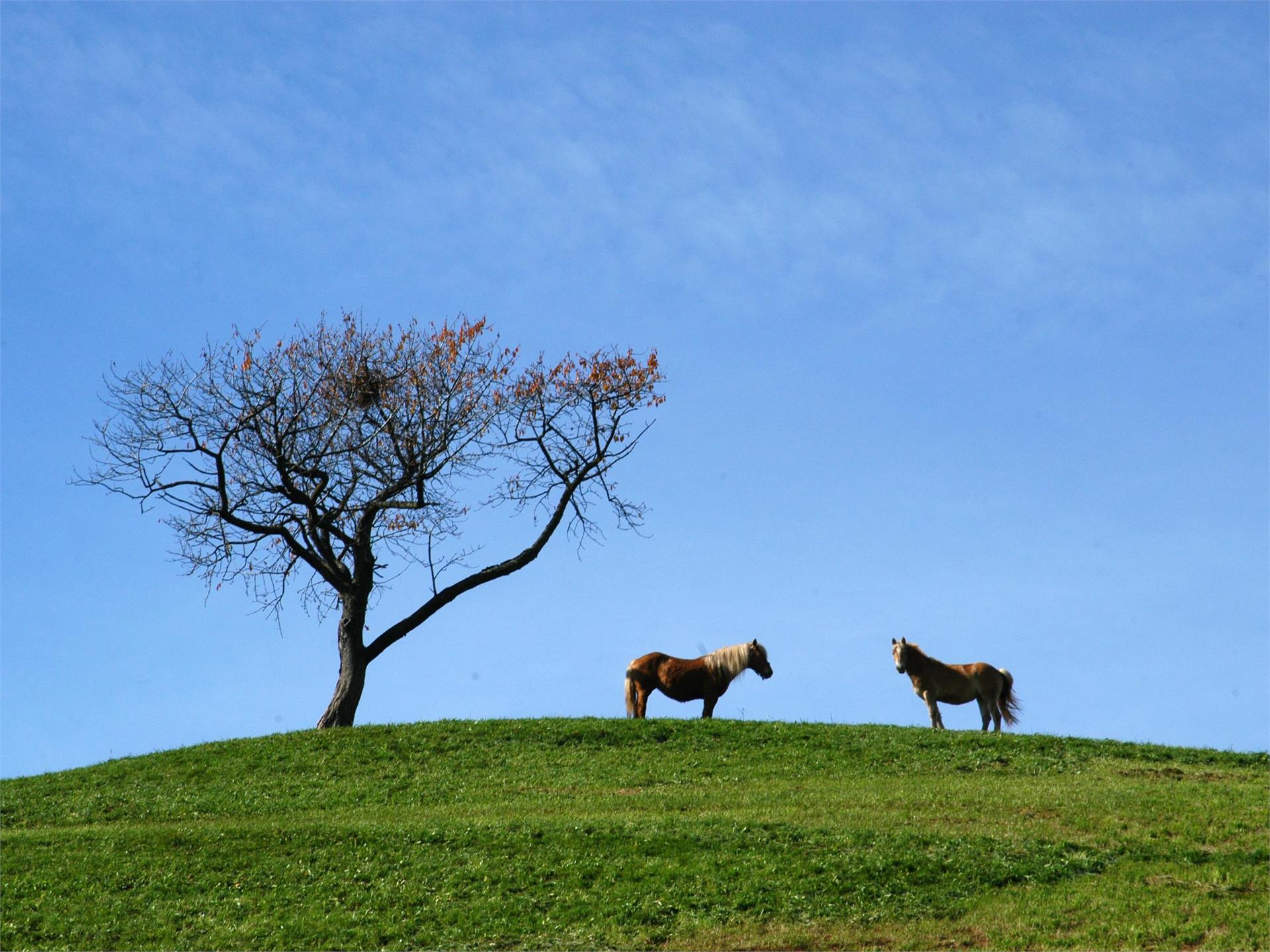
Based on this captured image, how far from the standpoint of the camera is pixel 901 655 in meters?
29.1

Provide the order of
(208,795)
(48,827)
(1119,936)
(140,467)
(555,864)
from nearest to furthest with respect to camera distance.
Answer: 1. (1119,936)
2. (555,864)
3. (48,827)
4. (208,795)
5. (140,467)

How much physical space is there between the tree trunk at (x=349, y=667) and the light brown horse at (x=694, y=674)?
713 cm

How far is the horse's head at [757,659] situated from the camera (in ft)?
100

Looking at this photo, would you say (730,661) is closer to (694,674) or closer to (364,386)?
(694,674)

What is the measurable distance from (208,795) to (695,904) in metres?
11.6

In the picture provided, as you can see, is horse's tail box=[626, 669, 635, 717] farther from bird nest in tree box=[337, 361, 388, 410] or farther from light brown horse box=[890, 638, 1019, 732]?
bird nest in tree box=[337, 361, 388, 410]

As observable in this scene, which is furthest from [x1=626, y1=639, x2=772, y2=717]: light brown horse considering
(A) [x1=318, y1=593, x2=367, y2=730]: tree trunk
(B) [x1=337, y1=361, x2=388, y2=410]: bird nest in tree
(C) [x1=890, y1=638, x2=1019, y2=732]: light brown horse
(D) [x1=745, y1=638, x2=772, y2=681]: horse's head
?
(B) [x1=337, y1=361, x2=388, y2=410]: bird nest in tree

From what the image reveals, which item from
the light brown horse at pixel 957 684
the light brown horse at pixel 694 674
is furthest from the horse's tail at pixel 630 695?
the light brown horse at pixel 957 684

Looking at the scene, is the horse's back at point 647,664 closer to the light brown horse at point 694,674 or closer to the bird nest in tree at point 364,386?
the light brown horse at point 694,674

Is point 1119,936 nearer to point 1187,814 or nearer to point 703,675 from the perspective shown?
point 1187,814

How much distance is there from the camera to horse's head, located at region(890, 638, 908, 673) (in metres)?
29.1

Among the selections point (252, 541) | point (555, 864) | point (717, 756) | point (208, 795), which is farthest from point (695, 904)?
point (252, 541)

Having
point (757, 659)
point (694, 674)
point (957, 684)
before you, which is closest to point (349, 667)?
point (694, 674)

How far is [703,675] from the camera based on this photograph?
100.0 ft
